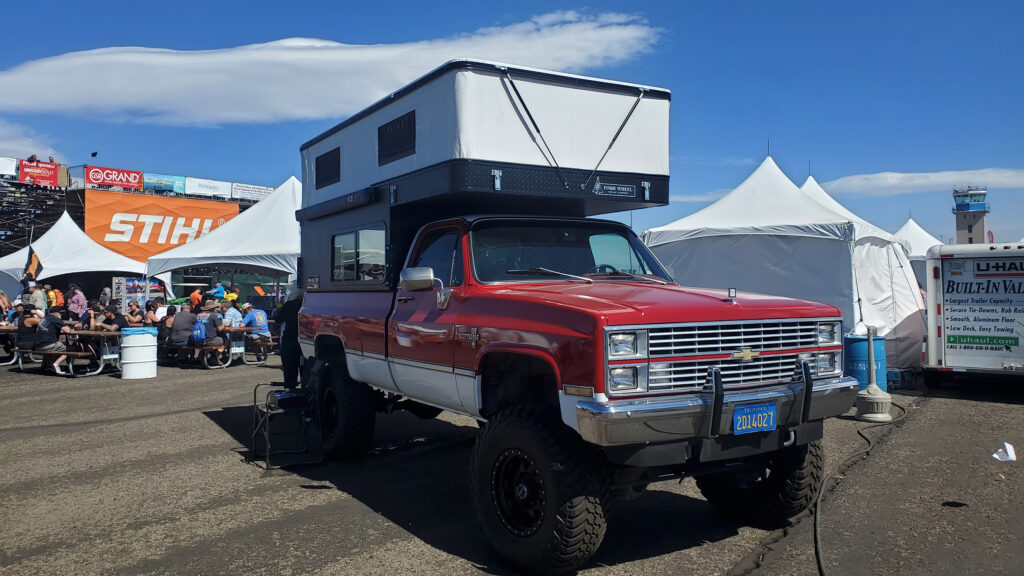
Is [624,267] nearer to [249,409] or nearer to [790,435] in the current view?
[790,435]

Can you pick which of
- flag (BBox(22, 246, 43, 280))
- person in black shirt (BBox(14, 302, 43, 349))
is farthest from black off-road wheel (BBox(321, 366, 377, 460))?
flag (BBox(22, 246, 43, 280))

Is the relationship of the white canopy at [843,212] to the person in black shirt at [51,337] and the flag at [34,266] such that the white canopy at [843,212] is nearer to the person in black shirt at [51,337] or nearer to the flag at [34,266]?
the person in black shirt at [51,337]

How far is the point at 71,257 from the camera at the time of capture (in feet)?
86.5

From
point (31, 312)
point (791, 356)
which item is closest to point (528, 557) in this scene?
point (791, 356)

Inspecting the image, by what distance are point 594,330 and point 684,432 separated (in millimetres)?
696

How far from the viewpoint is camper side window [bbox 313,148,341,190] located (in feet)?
23.6

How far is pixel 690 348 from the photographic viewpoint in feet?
12.5

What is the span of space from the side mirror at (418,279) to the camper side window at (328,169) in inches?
99.9

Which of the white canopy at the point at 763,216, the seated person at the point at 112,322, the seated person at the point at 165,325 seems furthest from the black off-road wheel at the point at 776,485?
the seated person at the point at 165,325

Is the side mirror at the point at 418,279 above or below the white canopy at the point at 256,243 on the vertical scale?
below

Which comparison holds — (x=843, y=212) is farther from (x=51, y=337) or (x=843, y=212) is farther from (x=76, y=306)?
(x=76, y=306)

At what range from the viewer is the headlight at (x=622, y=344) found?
11.9 feet

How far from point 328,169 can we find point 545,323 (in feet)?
14.0

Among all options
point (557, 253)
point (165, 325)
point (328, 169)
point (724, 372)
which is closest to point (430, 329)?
point (557, 253)
